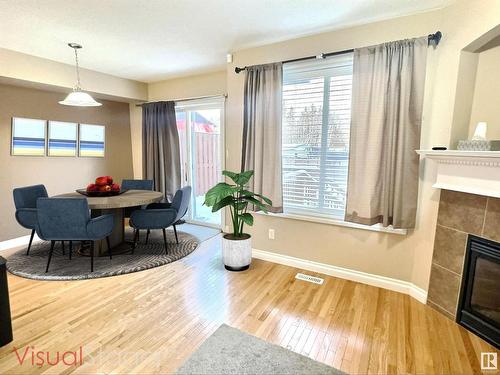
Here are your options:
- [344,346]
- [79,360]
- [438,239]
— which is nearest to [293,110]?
[438,239]

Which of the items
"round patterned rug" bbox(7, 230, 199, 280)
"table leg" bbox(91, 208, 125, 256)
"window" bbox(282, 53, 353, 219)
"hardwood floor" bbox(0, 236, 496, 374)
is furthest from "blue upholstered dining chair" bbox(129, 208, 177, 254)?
"window" bbox(282, 53, 353, 219)

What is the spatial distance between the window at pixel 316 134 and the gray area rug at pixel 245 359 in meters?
1.53

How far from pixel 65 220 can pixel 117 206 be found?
19.7 inches


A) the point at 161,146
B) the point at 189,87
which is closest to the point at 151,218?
the point at 161,146

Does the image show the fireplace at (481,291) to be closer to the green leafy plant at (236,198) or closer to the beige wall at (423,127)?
the beige wall at (423,127)

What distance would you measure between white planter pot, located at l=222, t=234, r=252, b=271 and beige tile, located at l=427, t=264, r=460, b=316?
177 centimetres

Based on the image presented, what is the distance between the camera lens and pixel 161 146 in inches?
183

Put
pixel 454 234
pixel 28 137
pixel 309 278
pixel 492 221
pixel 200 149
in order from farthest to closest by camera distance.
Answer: pixel 200 149, pixel 28 137, pixel 309 278, pixel 454 234, pixel 492 221

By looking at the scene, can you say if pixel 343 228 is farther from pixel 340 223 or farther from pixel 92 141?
pixel 92 141

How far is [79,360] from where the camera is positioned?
1.74 meters

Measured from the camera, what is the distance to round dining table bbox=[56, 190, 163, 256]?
299 centimetres

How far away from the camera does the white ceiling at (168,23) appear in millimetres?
2279

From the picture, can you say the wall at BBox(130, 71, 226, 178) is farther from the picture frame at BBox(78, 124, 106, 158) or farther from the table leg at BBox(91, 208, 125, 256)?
the table leg at BBox(91, 208, 125, 256)

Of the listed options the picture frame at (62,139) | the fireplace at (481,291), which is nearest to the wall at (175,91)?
the picture frame at (62,139)
